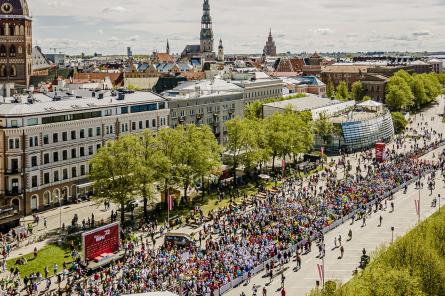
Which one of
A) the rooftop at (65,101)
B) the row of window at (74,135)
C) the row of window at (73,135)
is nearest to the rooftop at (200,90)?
the rooftop at (65,101)

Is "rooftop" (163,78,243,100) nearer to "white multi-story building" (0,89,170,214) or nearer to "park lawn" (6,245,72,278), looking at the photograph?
"white multi-story building" (0,89,170,214)

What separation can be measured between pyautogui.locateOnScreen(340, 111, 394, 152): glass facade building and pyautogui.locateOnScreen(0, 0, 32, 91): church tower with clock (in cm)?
7078

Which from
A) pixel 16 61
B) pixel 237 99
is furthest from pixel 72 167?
pixel 16 61

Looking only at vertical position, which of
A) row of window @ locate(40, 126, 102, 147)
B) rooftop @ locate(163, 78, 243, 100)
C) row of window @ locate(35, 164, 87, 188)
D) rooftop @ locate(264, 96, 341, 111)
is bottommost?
row of window @ locate(35, 164, 87, 188)

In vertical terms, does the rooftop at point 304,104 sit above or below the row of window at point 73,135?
above

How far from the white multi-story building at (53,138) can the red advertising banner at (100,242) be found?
69.5 feet

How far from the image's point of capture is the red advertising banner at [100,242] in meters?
53.1

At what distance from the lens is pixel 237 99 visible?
121812 millimetres

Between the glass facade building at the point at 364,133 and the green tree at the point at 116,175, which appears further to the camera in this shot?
the glass facade building at the point at 364,133

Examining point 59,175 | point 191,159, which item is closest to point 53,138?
point 59,175

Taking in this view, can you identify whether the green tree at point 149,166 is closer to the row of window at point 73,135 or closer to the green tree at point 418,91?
the row of window at point 73,135

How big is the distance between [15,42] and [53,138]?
6089cm

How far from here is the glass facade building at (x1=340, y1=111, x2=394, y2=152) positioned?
387 feet

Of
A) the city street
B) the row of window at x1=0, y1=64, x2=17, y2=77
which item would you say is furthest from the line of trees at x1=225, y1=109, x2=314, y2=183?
the row of window at x1=0, y1=64, x2=17, y2=77
